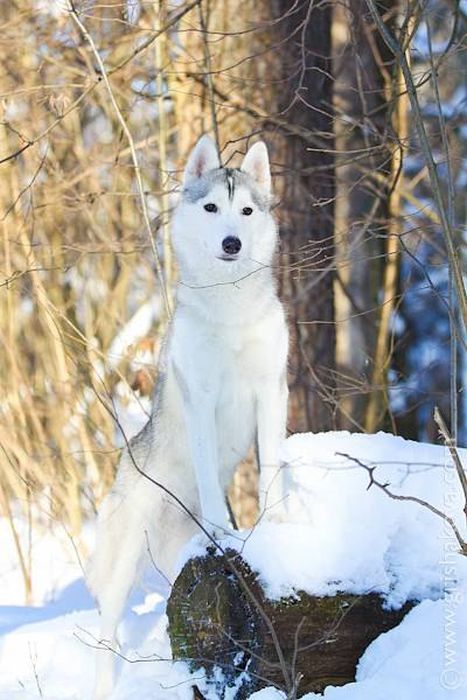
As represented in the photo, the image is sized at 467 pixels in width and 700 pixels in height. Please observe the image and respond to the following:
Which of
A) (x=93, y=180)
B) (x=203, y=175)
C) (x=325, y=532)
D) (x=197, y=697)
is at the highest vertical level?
(x=93, y=180)

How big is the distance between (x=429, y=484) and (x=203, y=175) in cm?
173

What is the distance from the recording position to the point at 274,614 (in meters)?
3.39

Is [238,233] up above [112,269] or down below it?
below

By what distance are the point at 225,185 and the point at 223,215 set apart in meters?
0.14

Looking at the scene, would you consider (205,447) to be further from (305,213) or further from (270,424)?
(305,213)

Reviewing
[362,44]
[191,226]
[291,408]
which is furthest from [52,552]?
[362,44]

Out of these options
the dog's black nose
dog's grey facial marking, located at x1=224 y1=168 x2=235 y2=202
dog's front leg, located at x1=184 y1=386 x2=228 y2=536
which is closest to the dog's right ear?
dog's grey facial marking, located at x1=224 y1=168 x2=235 y2=202

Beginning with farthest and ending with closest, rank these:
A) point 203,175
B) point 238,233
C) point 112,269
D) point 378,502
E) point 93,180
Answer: point 112,269, point 93,180, point 203,175, point 238,233, point 378,502

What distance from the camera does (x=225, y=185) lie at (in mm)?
4410

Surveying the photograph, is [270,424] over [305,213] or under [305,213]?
under

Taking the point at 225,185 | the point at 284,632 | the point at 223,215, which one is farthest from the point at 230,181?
the point at 284,632

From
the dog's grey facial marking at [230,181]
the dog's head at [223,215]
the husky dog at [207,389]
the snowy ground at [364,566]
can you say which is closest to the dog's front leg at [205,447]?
the husky dog at [207,389]

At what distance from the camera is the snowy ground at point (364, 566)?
312cm

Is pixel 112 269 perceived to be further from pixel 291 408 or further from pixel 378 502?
pixel 378 502
